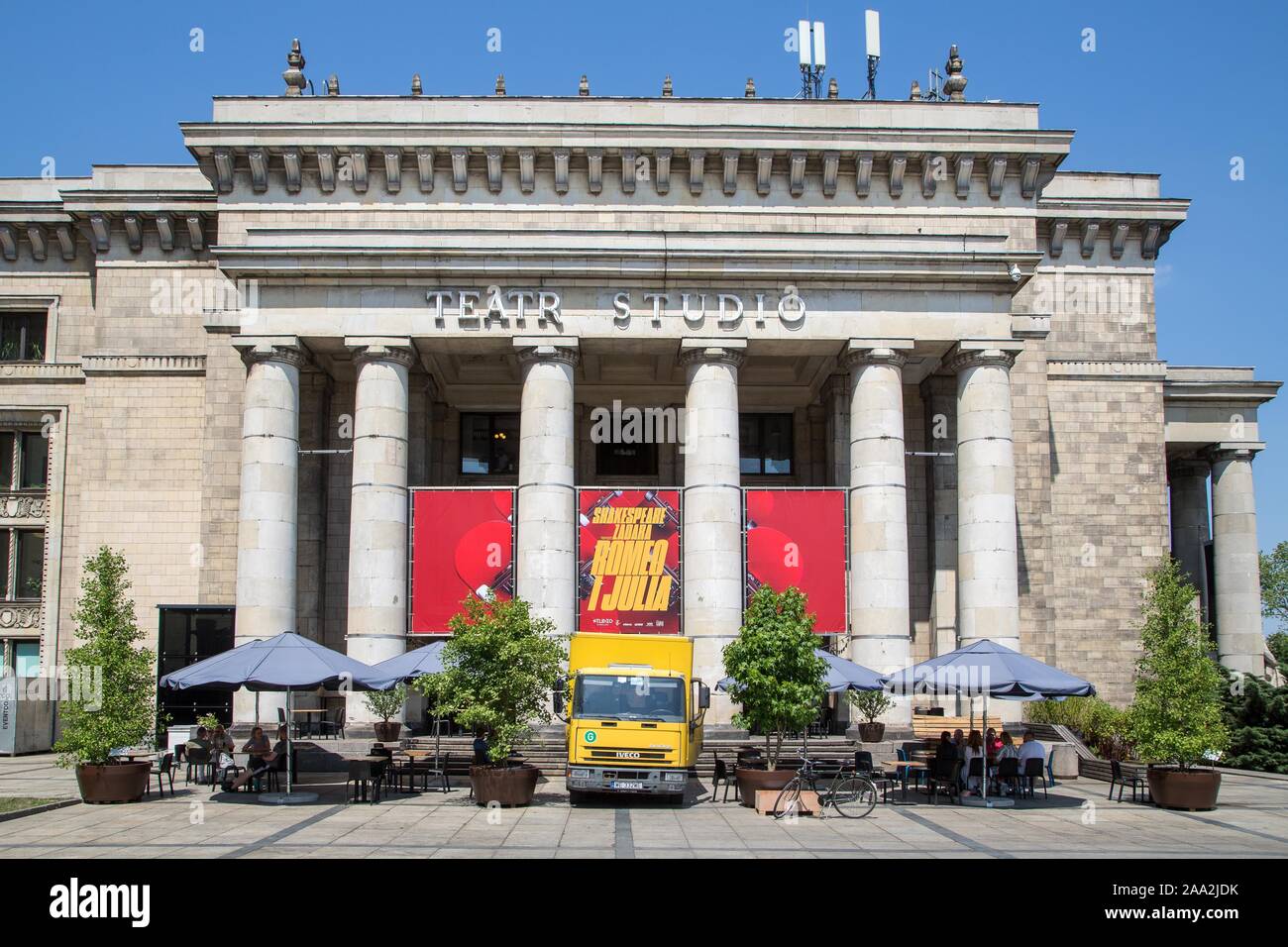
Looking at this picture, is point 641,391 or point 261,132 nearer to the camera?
point 261,132

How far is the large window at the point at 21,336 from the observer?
46344 mm

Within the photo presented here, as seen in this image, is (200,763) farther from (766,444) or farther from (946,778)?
(766,444)

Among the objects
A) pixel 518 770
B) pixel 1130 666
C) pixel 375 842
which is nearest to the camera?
pixel 375 842

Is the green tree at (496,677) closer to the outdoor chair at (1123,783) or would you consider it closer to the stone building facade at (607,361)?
the stone building facade at (607,361)

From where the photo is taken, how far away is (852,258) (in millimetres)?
36562

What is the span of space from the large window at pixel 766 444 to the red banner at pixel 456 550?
11587mm

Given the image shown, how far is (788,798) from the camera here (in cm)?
2473

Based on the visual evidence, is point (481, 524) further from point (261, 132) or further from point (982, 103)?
point (982, 103)

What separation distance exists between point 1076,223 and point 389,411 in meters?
26.0

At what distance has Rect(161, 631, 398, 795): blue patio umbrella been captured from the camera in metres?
25.1

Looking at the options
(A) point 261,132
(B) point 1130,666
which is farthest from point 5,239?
(B) point 1130,666

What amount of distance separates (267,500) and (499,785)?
566 inches

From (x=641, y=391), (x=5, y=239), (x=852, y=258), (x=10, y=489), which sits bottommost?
(x=10, y=489)

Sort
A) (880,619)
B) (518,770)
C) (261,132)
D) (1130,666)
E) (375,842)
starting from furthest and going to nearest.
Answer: (1130,666), (261,132), (880,619), (518,770), (375,842)
